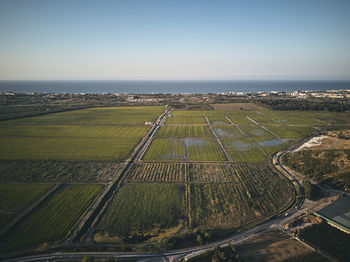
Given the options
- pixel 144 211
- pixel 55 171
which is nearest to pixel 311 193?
pixel 144 211

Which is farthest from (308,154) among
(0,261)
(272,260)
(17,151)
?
(17,151)

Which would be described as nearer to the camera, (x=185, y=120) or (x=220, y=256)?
(x=220, y=256)

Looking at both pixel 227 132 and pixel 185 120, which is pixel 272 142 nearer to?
pixel 227 132

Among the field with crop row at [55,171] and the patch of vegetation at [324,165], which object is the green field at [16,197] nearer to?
the field with crop row at [55,171]

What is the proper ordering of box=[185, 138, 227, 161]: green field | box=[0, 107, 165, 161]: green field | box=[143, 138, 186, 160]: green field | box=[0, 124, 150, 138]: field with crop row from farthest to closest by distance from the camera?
box=[0, 124, 150, 138]: field with crop row → box=[0, 107, 165, 161]: green field → box=[143, 138, 186, 160]: green field → box=[185, 138, 227, 161]: green field

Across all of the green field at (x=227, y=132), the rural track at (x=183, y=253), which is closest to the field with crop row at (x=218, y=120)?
the green field at (x=227, y=132)

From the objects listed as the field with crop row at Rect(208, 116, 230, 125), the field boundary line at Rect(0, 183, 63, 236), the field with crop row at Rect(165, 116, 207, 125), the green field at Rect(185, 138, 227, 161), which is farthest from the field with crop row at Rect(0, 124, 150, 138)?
the field boundary line at Rect(0, 183, 63, 236)

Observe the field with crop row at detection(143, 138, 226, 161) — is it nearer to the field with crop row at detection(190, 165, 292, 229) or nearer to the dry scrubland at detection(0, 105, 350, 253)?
the dry scrubland at detection(0, 105, 350, 253)
